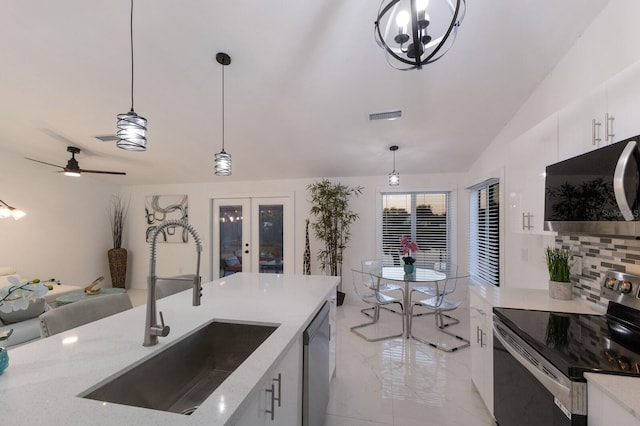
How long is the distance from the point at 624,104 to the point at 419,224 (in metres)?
3.52

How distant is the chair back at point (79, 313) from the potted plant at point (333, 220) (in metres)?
3.13

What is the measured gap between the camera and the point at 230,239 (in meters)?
5.49

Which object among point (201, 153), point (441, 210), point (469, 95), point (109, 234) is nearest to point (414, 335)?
point (441, 210)

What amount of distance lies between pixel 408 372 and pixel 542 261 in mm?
1571

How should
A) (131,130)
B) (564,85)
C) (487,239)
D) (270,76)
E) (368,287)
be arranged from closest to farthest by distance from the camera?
(131,130) → (564,85) → (270,76) → (487,239) → (368,287)

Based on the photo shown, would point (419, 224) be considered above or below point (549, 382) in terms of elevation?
above

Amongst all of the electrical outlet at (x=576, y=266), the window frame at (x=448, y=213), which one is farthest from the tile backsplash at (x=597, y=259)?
the window frame at (x=448, y=213)

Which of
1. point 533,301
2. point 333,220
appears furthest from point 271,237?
point 533,301

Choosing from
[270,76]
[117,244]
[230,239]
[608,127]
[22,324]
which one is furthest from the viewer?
[117,244]

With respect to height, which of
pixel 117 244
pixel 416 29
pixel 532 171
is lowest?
pixel 117 244

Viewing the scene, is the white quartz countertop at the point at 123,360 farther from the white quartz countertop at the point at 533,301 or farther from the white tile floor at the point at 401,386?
the white quartz countertop at the point at 533,301

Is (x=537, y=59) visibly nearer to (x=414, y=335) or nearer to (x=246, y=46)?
(x=246, y=46)

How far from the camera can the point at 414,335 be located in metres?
3.46

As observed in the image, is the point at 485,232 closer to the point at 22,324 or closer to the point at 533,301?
the point at 533,301
